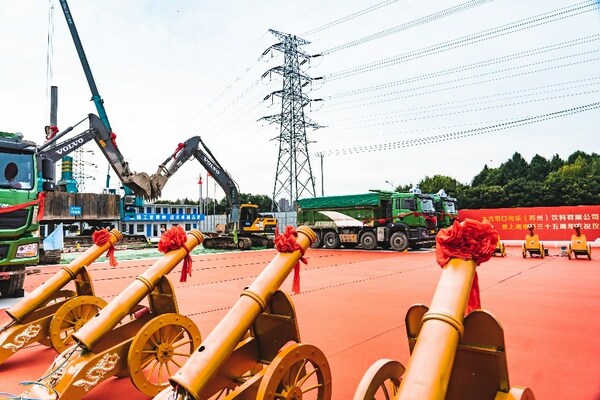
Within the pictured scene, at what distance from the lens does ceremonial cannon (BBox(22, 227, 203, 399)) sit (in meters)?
2.66

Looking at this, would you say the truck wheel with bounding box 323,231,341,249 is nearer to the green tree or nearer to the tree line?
the tree line

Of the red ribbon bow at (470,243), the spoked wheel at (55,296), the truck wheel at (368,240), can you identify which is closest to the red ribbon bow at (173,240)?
the spoked wheel at (55,296)

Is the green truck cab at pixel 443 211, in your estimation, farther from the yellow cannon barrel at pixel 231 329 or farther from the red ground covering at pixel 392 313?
the yellow cannon barrel at pixel 231 329

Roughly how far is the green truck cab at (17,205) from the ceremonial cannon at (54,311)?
114 inches

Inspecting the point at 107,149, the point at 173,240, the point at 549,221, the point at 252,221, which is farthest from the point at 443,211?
the point at 173,240

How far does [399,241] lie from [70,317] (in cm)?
1479

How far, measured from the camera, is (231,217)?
19672 mm

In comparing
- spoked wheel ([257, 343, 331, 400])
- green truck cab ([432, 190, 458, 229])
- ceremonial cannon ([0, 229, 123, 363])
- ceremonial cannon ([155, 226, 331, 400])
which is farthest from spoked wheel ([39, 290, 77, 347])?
green truck cab ([432, 190, 458, 229])

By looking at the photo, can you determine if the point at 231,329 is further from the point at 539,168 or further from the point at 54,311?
the point at 539,168

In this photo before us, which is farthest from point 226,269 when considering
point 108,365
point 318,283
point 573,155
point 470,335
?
Answer: point 573,155

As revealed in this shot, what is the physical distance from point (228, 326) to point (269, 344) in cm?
51

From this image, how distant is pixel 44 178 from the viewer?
270 inches

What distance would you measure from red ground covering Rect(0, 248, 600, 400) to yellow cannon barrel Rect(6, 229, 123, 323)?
536mm

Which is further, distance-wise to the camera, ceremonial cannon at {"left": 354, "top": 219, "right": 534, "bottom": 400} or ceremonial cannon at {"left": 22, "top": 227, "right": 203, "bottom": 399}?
ceremonial cannon at {"left": 22, "top": 227, "right": 203, "bottom": 399}
